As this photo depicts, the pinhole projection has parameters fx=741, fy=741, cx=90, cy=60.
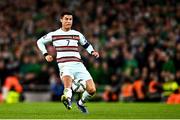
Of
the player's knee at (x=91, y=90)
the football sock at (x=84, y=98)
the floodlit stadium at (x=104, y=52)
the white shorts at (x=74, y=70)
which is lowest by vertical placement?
the floodlit stadium at (x=104, y=52)

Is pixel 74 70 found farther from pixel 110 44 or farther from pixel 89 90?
pixel 110 44

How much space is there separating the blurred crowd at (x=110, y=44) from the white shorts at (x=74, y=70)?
8.21 metres

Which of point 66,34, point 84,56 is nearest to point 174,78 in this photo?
point 84,56

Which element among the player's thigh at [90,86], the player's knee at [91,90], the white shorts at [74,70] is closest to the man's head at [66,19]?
the white shorts at [74,70]

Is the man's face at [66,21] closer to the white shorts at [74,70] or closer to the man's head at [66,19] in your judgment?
the man's head at [66,19]

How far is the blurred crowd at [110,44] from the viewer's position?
25.2 m

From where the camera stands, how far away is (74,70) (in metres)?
15.6

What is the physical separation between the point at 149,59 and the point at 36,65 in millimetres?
4231

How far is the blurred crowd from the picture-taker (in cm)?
Answer: 2516

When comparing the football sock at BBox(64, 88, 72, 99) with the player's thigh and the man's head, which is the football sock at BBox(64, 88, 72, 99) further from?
the man's head

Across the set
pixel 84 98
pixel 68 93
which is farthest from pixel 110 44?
pixel 68 93

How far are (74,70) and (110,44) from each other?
1198 cm

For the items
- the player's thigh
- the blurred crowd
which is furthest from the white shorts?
the blurred crowd

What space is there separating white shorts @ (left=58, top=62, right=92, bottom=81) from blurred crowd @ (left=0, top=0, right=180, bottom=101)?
8206mm
